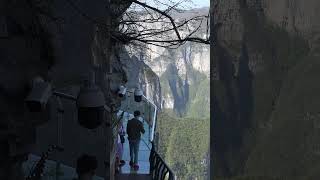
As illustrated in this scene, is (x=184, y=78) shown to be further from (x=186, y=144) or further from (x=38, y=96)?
(x=38, y=96)

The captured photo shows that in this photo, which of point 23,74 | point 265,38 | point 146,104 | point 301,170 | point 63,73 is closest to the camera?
point 23,74

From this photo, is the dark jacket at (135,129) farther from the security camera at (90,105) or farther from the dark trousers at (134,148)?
the security camera at (90,105)

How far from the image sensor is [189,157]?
351 feet

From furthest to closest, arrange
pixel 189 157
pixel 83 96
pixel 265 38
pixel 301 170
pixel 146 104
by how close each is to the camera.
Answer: pixel 189 157, pixel 146 104, pixel 265 38, pixel 301 170, pixel 83 96

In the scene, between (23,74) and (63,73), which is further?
(63,73)

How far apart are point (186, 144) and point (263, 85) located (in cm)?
9551

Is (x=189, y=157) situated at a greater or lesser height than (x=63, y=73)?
lesser

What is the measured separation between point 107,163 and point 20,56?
472 cm

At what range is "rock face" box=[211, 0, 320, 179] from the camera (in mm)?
15305

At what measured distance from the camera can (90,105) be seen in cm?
760

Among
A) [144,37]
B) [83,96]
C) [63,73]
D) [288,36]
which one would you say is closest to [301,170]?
[288,36]

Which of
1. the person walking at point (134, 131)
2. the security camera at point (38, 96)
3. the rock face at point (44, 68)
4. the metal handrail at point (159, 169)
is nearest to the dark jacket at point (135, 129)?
the person walking at point (134, 131)

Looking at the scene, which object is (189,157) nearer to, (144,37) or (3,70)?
(144,37)

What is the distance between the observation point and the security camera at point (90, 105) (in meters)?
7.60
